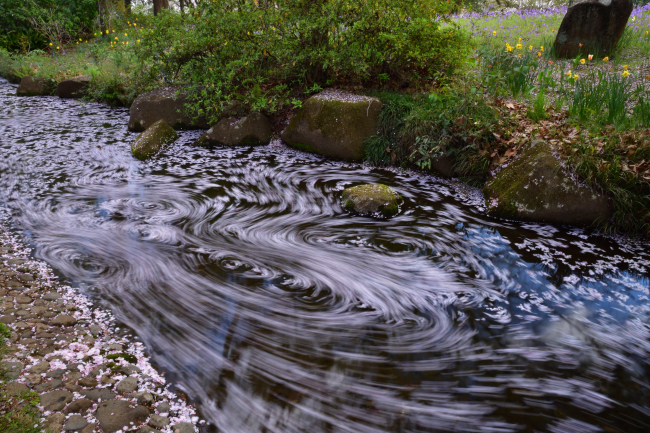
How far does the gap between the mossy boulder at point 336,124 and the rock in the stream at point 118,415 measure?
5.15 meters

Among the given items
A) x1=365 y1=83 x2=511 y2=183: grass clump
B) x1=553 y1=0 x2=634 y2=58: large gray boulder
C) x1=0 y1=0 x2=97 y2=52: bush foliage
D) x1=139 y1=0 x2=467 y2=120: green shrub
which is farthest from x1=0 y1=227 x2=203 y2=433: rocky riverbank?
x1=0 y1=0 x2=97 y2=52: bush foliage

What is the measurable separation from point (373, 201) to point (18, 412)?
3.79 m

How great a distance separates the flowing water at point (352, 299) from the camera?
229cm

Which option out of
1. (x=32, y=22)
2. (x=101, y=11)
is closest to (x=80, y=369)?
(x=32, y=22)

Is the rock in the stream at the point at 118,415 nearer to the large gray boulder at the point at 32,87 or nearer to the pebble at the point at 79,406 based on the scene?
the pebble at the point at 79,406

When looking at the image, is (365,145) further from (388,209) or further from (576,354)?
(576,354)

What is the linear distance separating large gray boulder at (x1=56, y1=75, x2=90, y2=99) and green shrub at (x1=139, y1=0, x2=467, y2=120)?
15.0 feet

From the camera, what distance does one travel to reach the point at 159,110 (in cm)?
809

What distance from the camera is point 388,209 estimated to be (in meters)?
4.74

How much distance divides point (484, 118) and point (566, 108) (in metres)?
1.33

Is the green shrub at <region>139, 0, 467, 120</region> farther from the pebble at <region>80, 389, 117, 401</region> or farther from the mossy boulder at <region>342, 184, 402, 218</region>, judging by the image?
the pebble at <region>80, 389, 117, 401</region>

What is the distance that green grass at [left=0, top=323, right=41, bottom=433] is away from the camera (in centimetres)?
161

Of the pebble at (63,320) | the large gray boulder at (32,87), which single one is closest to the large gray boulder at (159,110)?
the pebble at (63,320)

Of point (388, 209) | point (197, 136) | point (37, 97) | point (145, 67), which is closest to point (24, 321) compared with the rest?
point (388, 209)
